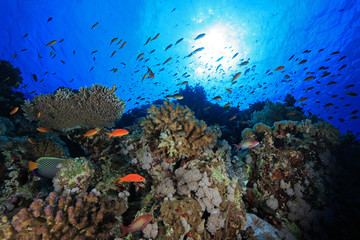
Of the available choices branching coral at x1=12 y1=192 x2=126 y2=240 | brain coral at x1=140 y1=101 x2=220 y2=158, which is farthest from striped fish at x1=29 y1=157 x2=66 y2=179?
brain coral at x1=140 y1=101 x2=220 y2=158

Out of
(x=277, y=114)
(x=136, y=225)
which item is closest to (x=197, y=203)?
(x=136, y=225)

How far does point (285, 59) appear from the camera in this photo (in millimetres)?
30422

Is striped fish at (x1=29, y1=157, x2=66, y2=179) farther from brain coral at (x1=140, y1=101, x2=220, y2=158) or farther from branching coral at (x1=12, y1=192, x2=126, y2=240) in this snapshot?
brain coral at (x1=140, y1=101, x2=220, y2=158)

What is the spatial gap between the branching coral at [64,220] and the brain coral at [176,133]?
1.67 meters

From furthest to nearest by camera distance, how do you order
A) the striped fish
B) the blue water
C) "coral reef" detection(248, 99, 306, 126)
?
1. the blue water
2. "coral reef" detection(248, 99, 306, 126)
3. the striped fish

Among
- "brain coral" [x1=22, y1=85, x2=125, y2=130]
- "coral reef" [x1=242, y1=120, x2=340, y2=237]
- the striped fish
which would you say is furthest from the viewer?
"brain coral" [x1=22, y1=85, x2=125, y2=130]

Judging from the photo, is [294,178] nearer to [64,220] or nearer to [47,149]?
[64,220]

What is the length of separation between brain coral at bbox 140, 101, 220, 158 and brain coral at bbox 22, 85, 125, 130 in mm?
2472

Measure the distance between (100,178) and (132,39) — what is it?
3250cm

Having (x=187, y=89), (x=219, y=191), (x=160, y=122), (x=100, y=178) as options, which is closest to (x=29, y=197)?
(x=100, y=178)

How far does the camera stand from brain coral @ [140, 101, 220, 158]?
3.47m

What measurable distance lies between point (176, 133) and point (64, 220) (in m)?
2.46

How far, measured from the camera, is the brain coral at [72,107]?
505 centimetres

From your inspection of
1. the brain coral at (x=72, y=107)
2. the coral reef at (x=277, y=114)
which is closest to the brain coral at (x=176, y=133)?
the brain coral at (x=72, y=107)
